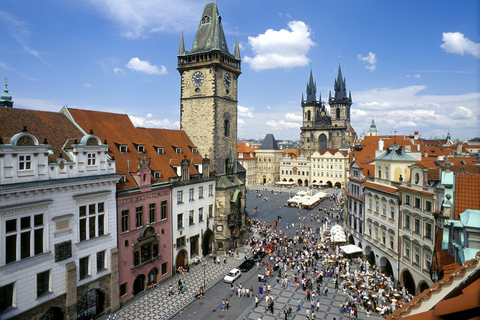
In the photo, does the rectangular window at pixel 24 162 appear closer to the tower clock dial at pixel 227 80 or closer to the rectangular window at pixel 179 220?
the rectangular window at pixel 179 220

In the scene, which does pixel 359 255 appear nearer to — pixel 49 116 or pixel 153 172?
pixel 153 172

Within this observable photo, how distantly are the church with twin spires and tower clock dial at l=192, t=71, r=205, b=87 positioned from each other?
96516 mm

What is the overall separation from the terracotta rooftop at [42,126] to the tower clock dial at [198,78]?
1938cm

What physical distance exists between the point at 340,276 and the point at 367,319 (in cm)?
814

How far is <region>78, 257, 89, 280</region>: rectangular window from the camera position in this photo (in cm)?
2512

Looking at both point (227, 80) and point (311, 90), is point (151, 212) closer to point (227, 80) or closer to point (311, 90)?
point (227, 80)

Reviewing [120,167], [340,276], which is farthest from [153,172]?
[340,276]

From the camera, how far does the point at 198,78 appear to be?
45219 millimetres

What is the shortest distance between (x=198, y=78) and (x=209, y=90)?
2669 mm

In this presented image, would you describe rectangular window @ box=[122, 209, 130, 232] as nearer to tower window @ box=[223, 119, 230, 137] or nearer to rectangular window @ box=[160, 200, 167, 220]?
rectangular window @ box=[160, 200, 167, 220]

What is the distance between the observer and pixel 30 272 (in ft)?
70.7

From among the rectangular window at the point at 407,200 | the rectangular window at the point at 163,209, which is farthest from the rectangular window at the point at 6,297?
the rectangular window at the point at 407,200

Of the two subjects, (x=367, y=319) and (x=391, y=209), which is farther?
(x=391, y=209)

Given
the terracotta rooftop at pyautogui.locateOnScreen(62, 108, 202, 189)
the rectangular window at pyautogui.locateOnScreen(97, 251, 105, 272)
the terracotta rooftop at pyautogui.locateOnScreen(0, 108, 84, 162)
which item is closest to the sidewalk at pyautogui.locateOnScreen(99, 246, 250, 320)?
the rectangular window at pyautogui.locateOnScreen(97, 251, 105, 272)
